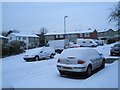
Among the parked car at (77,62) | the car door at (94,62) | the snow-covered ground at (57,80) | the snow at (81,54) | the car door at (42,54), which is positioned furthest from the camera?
the car door at (42,54)

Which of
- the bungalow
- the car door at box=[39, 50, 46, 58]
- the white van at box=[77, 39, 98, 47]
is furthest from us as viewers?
the bungalow

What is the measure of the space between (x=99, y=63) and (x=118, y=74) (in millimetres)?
2628

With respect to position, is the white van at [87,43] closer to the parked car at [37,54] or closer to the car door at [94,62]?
the parked car at [37,54]

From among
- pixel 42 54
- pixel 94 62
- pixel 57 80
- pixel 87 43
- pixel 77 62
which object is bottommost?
pixel 57 80

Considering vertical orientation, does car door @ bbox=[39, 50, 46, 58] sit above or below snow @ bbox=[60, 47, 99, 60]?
below

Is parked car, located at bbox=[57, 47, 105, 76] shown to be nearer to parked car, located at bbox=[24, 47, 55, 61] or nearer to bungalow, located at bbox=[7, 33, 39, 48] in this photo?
parked car, located at bbox=[24, 47, 55, 61]

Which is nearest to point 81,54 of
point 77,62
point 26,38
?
point 77,62

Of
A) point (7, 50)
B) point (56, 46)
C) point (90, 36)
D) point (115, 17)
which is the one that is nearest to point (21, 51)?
point (7, 50)

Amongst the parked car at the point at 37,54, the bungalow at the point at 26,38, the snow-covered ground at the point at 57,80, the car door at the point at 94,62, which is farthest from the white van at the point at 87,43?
the car door at the point at 94,62

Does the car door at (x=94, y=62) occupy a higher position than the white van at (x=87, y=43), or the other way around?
the white van at (x=87, y=43)

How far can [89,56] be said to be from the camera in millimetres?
7688

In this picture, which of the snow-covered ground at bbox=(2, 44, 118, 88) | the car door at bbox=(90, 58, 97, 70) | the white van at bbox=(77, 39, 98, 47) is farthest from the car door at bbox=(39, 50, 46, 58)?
the white van at bbox=(77, 39, 98, 47)

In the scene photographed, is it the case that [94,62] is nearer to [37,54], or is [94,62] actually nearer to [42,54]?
[37,54]

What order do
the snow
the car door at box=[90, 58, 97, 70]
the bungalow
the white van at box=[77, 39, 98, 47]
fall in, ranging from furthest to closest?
the bungalow < the white van at box=[77, 39, 98, 47] < the car door at box=[90, 58, 97, 70] < the snow
